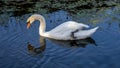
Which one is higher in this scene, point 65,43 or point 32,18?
point 32,18

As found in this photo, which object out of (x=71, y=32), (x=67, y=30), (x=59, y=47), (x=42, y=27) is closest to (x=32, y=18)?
(x=42, y=27)

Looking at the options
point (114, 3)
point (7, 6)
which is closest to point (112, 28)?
point (114, 3)

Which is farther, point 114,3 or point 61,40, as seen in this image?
point 114,3

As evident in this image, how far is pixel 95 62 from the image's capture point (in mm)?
7445

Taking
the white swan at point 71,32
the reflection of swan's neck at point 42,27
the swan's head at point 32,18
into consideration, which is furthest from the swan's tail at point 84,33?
the swan's head at point 32,18

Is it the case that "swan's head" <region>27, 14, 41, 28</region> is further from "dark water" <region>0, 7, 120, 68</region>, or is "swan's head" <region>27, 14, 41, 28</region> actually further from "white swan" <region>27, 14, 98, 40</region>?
"white swan" <region>27, 14, 98, 40</region>

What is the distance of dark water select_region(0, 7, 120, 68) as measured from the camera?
24.5 ft

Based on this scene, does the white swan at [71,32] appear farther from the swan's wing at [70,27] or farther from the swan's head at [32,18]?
the swan's head at [32,18]

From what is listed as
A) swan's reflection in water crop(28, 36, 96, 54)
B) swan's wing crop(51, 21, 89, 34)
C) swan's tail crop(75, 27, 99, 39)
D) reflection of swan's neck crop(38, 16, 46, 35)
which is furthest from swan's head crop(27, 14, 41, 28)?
swan's tail crop(75, 27, 99, 39)

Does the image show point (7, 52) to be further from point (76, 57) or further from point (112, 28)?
point (112, 28)

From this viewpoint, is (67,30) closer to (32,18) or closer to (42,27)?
(42,27)

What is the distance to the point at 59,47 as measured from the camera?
338 inches

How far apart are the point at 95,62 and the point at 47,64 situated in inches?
41.0

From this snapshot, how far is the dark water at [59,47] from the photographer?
7.48 meters
